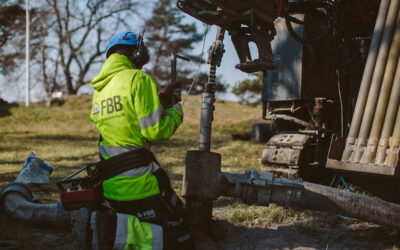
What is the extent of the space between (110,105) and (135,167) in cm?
60

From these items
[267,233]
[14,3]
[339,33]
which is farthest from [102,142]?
[14,3]

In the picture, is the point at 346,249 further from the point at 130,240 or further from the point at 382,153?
the point at 130,240

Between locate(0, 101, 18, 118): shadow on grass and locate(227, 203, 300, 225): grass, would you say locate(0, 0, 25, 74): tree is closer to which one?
locate(0, 101, 18, 118): shadow on grass

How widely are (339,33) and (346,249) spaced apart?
2.88 m

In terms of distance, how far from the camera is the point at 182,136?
50.3 ft

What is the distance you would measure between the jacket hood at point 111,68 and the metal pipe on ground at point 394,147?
102 inches

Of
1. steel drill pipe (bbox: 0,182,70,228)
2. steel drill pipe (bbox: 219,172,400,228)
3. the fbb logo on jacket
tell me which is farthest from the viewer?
steel drill pipe (bbox: 0,182,70,228)

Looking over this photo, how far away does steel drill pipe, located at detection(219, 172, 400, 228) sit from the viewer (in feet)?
12.1

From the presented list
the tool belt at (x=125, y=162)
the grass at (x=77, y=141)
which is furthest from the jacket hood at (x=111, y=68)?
the grass at (x=77, y=141)

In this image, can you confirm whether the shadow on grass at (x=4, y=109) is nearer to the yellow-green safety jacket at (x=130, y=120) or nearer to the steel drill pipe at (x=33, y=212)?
the steel drill pipe at (x=33, y=212)

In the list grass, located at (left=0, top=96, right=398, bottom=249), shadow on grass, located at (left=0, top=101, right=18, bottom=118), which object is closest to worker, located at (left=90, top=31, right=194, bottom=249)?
grass, located at (left=0, top=96, right=398, bottom=249)

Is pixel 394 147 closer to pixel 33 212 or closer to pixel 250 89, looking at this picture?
pixel 33 212

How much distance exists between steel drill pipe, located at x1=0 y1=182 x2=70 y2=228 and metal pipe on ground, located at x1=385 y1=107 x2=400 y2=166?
3454 millimetres

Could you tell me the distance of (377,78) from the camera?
3979 mm
